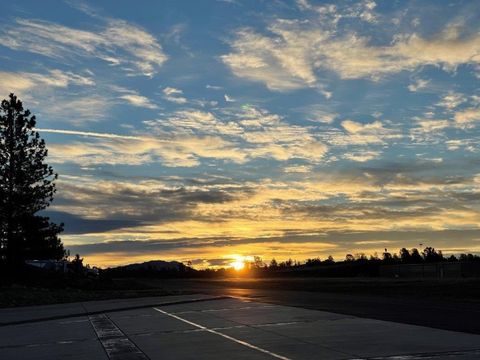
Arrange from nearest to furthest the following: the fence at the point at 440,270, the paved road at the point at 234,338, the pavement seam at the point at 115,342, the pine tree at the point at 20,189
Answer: the paved road at the point at 234,338
the pavement seam at the point at 115,342
the pine tree at the point at 20,189
the fence at the point at 440,270

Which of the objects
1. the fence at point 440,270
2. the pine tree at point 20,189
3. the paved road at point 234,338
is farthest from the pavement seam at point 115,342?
the fence at point 440,270

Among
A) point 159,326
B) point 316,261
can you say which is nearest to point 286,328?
point 159,326

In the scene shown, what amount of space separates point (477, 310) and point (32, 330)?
1449cm

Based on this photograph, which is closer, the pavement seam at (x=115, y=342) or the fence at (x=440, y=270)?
the pavement seam at (x=115, y=342)

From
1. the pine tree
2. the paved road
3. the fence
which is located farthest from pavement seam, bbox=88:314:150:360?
the fence

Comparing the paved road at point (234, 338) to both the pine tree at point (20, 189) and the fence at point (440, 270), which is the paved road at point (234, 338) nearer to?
Result: the pine tree at point (20, 189)

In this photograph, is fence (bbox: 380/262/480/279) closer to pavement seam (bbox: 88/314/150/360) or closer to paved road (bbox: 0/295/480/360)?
paved road (bbox: 0/295/480/360)

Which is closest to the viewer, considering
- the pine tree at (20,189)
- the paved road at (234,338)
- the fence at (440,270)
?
the paved road at (234,338)

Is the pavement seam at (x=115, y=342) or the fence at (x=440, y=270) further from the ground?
the fence at (x=440, y=270)

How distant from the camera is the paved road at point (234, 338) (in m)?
11.6

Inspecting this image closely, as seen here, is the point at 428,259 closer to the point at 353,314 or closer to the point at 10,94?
the point at 10,94

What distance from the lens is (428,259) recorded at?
142 metres

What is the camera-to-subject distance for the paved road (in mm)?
11648

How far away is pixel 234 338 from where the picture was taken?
14.3 meters
